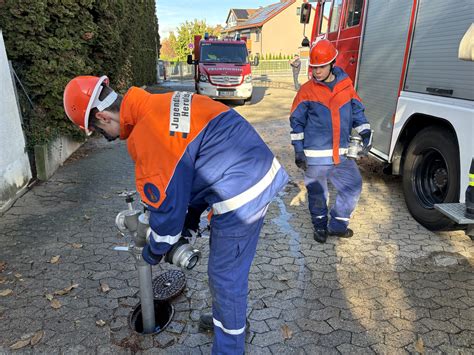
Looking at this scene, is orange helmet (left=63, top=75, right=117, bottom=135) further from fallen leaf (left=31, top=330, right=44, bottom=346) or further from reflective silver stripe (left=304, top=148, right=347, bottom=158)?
reflective silver stripe (left=304, top=148, right=347, bottom=158)

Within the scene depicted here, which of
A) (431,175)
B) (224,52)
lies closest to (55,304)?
(431,175)

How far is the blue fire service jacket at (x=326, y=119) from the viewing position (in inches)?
A: 138

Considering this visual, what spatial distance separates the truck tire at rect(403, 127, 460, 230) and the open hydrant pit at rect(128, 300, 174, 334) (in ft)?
9.53

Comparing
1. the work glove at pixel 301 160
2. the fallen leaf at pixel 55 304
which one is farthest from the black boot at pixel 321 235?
the fallen leaf at pixel 55 304

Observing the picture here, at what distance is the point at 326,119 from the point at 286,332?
1.95 m

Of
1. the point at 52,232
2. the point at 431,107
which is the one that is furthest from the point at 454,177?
the point at 52,232

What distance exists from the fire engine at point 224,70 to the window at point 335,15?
23.4 ft

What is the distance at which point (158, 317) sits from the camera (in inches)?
114

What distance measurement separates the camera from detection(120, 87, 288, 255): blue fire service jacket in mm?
1725

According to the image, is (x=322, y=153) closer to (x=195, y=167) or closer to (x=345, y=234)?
(x=345, y=234)

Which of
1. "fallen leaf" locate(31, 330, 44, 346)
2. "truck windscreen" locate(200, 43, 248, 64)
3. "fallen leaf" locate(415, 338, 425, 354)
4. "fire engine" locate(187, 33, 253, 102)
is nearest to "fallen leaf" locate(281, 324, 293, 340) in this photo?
"fallen leaf" locate(415, 338, 425, 354)

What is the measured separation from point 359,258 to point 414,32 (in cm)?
259

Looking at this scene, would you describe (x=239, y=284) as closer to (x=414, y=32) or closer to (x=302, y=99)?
(x=302, y=99)

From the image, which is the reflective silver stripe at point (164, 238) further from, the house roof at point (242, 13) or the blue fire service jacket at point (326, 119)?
the house roof at point (242, 13)
